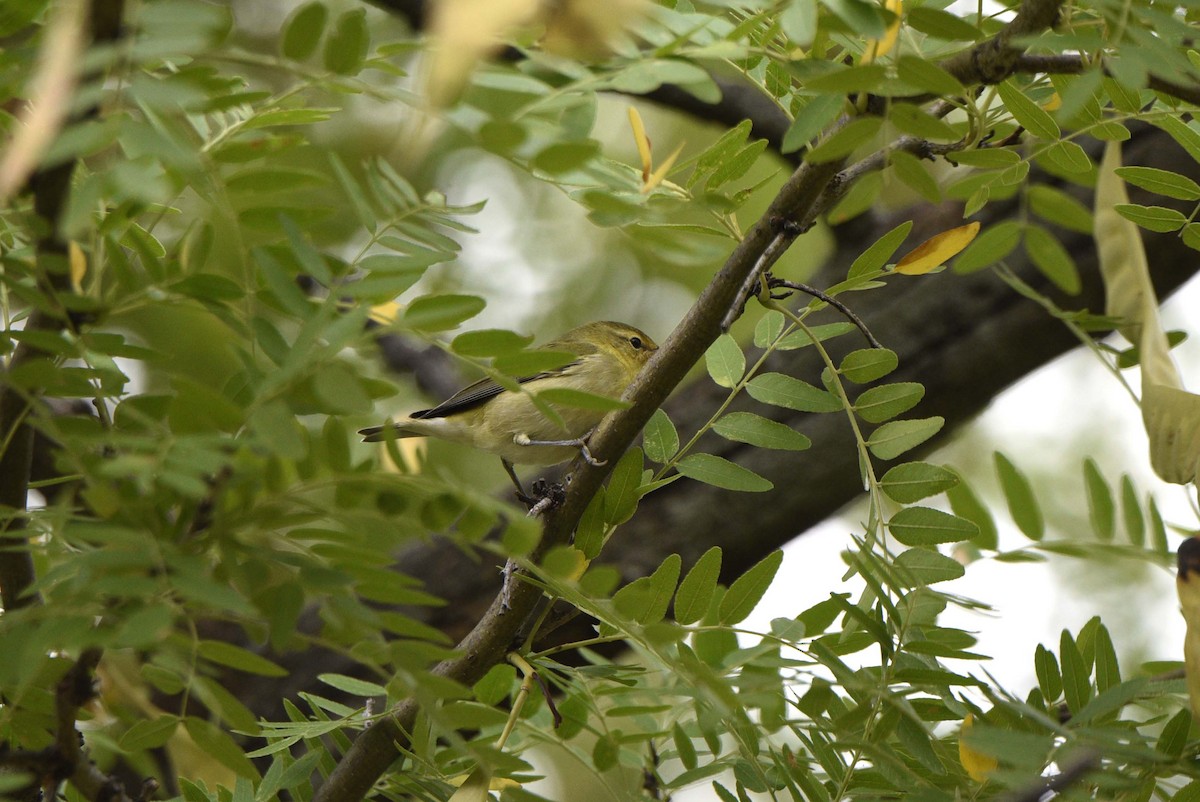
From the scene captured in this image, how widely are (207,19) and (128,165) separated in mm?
172

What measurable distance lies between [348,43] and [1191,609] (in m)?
1.45

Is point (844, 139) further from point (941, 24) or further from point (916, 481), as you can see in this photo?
point (916, 481)

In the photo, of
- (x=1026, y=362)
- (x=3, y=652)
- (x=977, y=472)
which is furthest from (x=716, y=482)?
(x=977, y=472)

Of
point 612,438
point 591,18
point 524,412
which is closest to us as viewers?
point 591,18

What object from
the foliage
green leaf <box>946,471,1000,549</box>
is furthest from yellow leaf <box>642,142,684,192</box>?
green leaf <box>946,471,1000,549</box>

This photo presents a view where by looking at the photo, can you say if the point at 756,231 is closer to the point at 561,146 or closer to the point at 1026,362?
the point at 561,146

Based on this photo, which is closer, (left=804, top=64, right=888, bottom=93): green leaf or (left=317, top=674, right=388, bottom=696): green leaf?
(left=804, top=64, right=888, bottom=93): green leaf

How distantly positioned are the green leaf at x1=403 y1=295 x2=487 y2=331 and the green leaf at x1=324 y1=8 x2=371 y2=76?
1.06 feet

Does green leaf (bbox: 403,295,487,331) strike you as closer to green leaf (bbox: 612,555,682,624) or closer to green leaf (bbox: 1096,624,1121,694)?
green leaf (bbox: 612,555,682,624)

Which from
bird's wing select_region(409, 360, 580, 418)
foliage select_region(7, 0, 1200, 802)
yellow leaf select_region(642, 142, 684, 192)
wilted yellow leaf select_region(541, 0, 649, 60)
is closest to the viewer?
wilted yellow leaf select_region(541, 0, 649, 60)

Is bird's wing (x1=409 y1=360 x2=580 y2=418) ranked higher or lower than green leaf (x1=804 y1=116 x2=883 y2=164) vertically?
lower

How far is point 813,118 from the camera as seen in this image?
155 centimetres

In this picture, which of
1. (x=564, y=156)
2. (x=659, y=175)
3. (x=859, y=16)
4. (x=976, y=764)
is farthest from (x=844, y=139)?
(x=976, y=764)

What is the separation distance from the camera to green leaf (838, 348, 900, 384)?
6.64 ft
